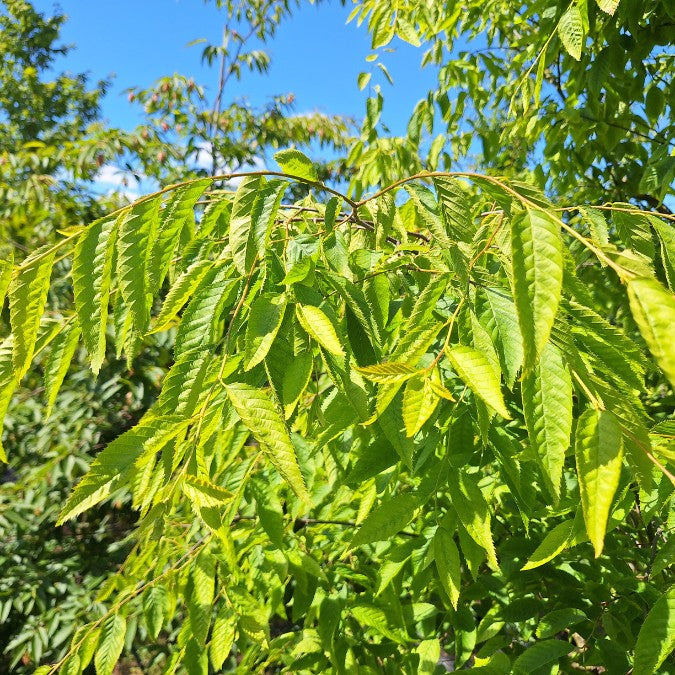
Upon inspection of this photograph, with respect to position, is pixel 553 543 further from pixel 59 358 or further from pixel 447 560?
pixel 59 358

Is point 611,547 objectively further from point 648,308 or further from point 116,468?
point 116,468

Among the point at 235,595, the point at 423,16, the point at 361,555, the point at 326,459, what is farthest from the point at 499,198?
the point at 423,16

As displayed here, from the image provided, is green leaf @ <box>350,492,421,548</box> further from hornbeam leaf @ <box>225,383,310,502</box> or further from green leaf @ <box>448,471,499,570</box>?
hornbeam leaf @ <box>225,383,310,502</box>

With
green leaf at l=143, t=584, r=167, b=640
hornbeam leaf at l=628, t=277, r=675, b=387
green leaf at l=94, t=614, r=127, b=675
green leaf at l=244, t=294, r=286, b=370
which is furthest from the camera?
green leaf at l=143, t=584, r=167, b=640

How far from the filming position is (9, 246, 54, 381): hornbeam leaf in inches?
27.3

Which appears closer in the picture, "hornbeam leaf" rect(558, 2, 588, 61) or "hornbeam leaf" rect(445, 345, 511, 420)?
"hornbeam leaf" rect(445, 345, 511, 420)

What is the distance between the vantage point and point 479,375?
61 centimetres

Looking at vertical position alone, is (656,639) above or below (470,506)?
below

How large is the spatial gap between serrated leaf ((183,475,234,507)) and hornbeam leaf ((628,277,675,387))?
440mm

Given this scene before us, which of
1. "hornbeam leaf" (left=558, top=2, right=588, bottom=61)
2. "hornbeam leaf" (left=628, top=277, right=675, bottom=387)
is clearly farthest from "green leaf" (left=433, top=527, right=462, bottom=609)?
"hornbeam leaf" (left=558, top=2, right=588, bottom=61)

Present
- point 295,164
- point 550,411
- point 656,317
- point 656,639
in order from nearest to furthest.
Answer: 1. point 656,317
2. point 550,411
3. point 656,639
4. point 295,164

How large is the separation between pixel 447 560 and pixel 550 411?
44 centimetres

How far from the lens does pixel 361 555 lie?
166 centimetres

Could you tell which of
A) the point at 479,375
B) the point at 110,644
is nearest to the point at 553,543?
the point at 479,375
